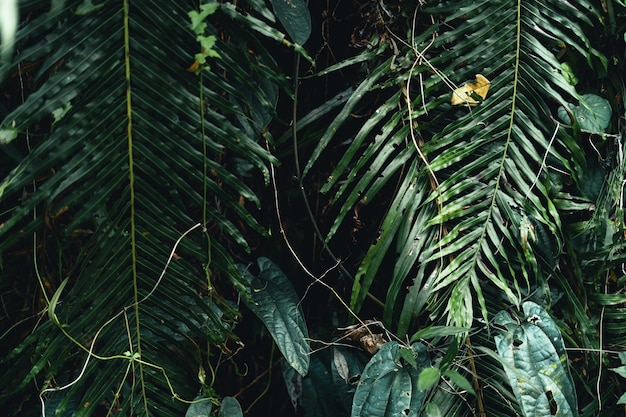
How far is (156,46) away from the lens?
1.22m

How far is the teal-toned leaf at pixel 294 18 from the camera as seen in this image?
1332 millimetres

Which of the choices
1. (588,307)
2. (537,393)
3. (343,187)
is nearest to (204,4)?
(343,187)

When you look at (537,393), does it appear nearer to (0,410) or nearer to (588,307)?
(588,307)

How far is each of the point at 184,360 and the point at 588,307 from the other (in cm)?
90

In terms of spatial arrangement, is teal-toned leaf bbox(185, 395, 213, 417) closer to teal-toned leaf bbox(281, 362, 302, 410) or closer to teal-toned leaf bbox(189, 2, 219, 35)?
teal-toned leaf bbox(281, 362, 302, 410)

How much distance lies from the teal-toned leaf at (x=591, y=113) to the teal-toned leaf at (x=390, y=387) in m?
0.60

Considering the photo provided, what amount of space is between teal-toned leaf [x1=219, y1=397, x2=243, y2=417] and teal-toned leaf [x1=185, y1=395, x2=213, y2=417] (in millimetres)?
36

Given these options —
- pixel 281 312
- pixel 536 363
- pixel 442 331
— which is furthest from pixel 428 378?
pixel 281 312

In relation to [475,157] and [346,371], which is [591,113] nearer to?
[475,157]

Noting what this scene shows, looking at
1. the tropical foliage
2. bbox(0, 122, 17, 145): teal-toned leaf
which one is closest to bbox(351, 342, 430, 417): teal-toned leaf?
the tropical foliage

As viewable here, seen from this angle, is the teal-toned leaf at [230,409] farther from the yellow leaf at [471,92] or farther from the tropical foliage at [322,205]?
the yellow leaf at [471,92]

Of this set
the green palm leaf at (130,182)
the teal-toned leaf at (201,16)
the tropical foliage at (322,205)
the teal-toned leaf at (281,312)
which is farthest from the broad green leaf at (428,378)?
the teal-toned leaf at (201,16)

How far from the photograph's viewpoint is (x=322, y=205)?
1645 millimetres

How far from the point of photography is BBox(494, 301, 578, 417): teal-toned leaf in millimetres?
1247
